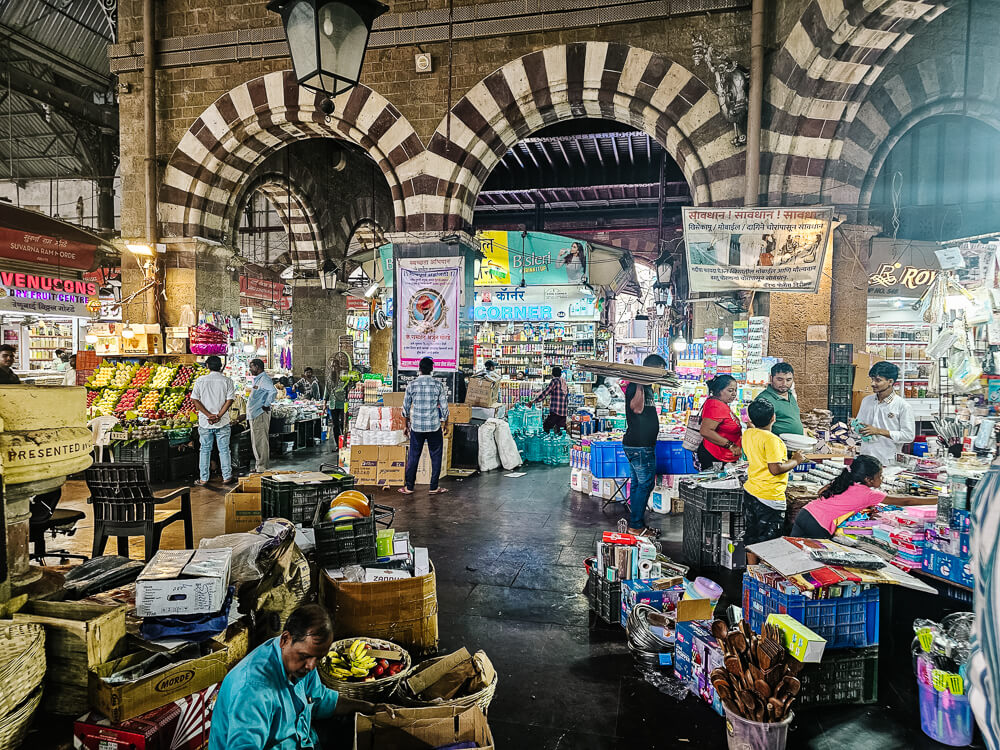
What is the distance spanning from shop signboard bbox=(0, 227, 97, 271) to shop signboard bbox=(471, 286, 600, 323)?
10702 mm

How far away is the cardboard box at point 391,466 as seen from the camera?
780 cm

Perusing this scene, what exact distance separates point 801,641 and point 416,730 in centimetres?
184

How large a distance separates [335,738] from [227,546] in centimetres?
135

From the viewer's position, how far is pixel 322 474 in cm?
477

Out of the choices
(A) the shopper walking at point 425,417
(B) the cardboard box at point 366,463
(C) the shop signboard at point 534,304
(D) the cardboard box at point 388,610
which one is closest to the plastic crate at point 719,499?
(D) the cardboard box at point 388,610

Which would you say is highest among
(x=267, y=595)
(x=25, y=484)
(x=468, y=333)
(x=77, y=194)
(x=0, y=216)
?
(x=77, y=194)

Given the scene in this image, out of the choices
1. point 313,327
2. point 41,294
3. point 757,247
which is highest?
point 757,247

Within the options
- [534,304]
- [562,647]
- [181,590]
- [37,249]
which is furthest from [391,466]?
[534,304]

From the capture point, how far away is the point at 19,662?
217cm

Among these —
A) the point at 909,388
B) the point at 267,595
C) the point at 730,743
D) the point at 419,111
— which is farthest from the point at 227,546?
the point at 909,388

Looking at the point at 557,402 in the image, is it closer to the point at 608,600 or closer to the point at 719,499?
the point at 719,499

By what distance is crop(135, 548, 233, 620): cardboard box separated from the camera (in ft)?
9.04

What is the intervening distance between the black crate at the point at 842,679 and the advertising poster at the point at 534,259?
1280cm

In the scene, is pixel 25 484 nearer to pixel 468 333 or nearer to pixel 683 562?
pixel 683 562
